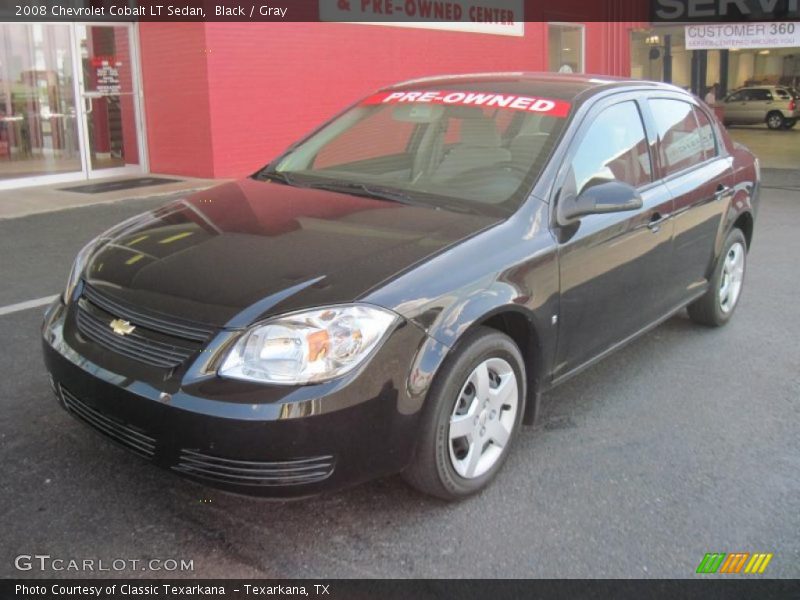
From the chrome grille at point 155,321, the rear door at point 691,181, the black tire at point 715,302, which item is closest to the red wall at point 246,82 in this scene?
the rear door at point 691,181

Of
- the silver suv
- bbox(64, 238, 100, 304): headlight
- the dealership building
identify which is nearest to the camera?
bbox(64, 238, 100, 304): headlight

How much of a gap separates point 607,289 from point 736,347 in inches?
67.6

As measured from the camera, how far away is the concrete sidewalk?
998 centimetres

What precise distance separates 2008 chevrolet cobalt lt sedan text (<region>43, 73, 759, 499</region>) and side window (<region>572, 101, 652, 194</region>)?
0.05ft

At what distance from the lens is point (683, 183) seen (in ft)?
15.3

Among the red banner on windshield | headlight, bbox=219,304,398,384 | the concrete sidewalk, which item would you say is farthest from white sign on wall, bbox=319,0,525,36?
headlight, bbox=219,304,398,384

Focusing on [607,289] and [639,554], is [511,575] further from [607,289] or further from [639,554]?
[607,289]

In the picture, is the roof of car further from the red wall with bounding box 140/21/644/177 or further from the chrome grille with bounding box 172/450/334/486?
the red wall with bounding box 140/21/644/177

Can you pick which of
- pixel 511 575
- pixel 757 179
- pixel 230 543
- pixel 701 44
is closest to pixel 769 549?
pixel 511 575

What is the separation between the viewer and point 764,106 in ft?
95.7

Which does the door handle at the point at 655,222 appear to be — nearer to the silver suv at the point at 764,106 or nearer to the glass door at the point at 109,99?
the glass door at the point at 109,99

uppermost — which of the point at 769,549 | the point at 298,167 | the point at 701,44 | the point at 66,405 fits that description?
the point at 701,44

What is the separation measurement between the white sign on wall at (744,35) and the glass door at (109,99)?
1184cm

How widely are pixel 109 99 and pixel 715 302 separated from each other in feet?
34.0
